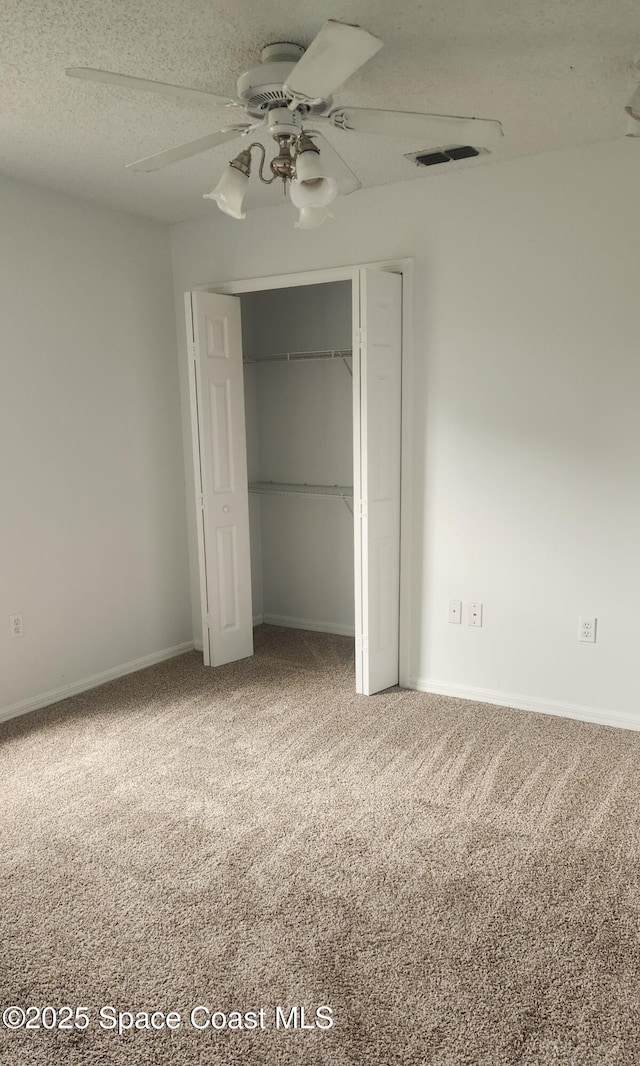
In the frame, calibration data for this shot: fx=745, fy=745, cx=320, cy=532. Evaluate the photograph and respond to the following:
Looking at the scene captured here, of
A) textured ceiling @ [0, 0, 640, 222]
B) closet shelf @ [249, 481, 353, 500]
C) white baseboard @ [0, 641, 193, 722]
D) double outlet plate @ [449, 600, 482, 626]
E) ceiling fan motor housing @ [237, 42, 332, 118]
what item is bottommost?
white baseboard @ [0, 641, 193, 722]

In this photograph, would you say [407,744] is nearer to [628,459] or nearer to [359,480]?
[359,480]

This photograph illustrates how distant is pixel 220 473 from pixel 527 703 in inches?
82.2

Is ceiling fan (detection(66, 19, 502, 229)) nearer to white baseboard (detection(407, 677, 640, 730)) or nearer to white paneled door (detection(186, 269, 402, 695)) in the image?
white paneled door (detection(186, 269, 402, 695))

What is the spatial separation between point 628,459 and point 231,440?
7.09 feet

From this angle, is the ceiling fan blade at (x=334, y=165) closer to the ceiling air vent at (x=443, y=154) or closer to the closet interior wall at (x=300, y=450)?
the ceiling air vent at (x=443, y=154)

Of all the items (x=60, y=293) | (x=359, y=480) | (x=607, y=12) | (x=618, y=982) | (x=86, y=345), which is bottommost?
(x=618, y=982)

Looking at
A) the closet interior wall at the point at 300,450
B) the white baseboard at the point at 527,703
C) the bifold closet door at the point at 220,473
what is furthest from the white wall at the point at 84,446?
the white baseboard at the point at 527,703

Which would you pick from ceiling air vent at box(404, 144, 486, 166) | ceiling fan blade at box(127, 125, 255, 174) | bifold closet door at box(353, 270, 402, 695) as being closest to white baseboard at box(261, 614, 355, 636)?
bifold closet door at box(353, 270, 402, 695)

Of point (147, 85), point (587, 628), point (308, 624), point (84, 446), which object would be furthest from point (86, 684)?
point (147, 85)

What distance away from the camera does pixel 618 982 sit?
1982mm

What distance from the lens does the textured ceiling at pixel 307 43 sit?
210cm

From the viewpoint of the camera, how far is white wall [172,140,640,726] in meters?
3.30

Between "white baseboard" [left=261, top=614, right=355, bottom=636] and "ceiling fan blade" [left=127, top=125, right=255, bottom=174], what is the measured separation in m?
3.20

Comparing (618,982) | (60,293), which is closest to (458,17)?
(60,293)
